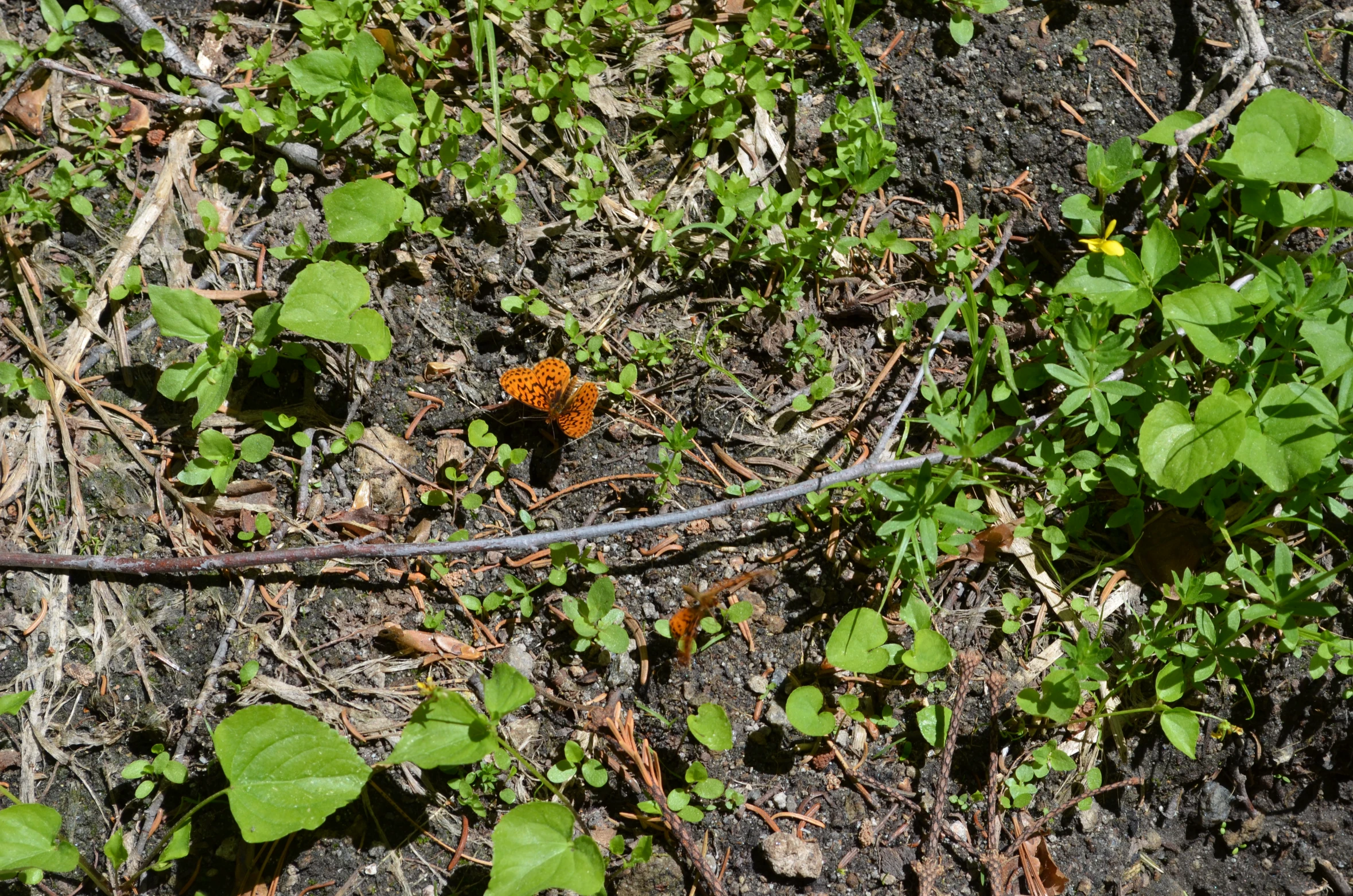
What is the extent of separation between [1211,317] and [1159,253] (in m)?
0.23

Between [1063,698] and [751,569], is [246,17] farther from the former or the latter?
[1063,698]

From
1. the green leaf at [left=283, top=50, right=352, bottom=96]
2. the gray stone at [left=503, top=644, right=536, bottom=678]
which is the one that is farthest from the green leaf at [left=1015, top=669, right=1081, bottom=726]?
the green leaf at [left=283, top=50, right=352, bottom=96]

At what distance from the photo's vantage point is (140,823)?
2154 millimetres

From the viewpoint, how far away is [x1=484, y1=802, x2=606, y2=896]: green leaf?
78.2 inches

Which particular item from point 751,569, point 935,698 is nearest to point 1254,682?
point 935,698

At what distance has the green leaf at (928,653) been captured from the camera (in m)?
2.24

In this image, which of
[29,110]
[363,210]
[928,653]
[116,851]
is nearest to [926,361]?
[928,653]

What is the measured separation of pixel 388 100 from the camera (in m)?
2.38

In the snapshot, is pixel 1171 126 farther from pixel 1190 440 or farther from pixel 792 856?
pixel 792 856

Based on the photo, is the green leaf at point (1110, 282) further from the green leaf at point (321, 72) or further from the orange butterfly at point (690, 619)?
the green leaf at point (321, 72)

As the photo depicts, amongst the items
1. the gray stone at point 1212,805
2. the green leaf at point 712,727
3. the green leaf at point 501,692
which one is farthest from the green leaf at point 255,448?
the gray stone at point 1212,805

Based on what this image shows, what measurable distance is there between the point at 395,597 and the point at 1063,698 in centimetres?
188

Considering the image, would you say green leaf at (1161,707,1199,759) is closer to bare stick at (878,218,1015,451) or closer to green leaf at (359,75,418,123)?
bare stick at (878,218,1015,451)

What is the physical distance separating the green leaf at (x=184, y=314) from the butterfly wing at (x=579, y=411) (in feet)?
3.20
